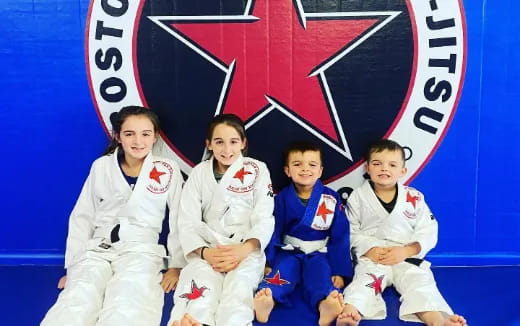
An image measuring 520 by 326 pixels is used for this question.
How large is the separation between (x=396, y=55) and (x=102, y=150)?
1691mm

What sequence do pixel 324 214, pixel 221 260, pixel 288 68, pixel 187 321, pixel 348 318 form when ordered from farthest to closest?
pixel 288 68
pixel 324 214
pixel 221 260
pixel 348 318
pixel 187 321

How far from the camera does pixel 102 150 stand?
117 inches

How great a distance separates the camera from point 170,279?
2641 millimetres

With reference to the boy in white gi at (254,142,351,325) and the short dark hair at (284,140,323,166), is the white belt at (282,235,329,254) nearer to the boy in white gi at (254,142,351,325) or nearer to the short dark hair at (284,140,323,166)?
the boy in white gi at (254,142,351,325)

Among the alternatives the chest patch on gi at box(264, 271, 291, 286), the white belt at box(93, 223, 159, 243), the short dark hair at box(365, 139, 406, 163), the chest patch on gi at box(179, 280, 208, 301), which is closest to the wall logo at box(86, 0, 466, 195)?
the short dark hair at box(365, 139, 406, 163)

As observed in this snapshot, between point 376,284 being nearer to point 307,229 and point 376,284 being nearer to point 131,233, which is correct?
point 307,229

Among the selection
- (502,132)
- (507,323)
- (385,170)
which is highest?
(502,132)

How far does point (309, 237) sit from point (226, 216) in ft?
1.46

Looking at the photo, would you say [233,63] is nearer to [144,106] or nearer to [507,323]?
[144,106]

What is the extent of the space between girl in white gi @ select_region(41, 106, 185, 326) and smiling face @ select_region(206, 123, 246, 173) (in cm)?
27

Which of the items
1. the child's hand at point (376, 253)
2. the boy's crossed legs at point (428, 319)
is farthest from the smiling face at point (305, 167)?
the boy's crossed legs at point (428, 319)

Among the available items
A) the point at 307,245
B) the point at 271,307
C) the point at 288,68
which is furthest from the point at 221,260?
the point at 288,68

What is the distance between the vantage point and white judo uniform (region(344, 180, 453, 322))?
2455mm

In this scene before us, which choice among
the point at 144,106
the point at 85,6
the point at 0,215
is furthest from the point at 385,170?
the point at 0,215
